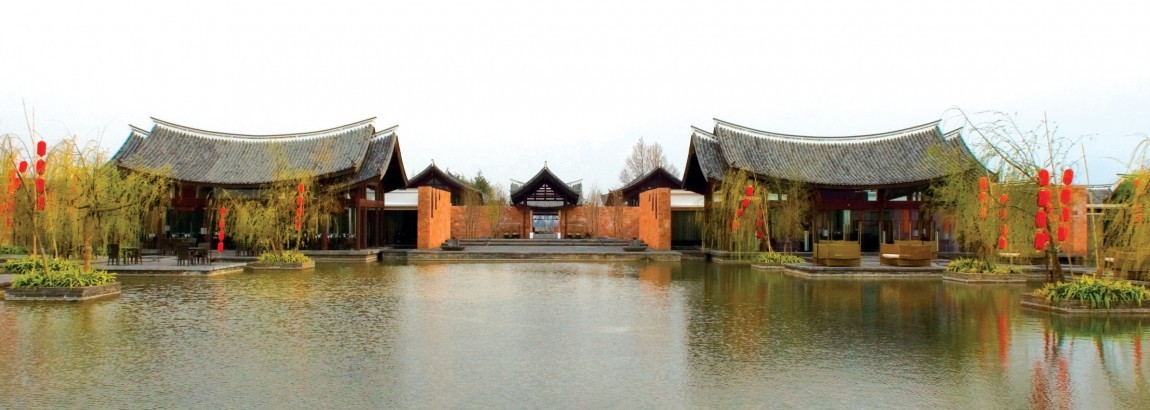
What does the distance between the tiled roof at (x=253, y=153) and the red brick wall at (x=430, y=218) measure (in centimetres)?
242

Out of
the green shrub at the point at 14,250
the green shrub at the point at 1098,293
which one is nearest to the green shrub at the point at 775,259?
the green shrub at the point at 1098,293

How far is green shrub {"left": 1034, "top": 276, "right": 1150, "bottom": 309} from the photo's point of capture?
9.96m

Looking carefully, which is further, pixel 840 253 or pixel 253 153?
pixel 253 153

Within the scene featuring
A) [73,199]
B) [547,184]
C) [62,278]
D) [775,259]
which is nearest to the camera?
[62,278]

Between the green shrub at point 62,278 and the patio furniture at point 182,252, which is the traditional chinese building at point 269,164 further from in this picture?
the green shrub at point 62,278

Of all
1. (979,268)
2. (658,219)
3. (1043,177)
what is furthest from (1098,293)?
(658,219)

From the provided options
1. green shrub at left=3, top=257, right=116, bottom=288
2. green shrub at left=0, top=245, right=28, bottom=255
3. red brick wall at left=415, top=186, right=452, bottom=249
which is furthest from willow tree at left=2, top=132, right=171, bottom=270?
red brick wall at left=415, top=186, right=452, bottom=249

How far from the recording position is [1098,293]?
10.0 metres

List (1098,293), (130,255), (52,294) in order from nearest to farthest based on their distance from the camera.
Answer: (1098,293)
(52,294)
(130,255)

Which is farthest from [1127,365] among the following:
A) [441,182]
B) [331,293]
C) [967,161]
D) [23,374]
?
[441,182]

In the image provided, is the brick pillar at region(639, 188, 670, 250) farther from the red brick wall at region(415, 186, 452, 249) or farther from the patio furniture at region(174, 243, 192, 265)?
the patio furniture at region(174, 243, 192, 265)

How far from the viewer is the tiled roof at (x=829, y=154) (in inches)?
957

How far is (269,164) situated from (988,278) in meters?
23.6

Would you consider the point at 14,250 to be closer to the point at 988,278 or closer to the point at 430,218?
the point at 430,218
